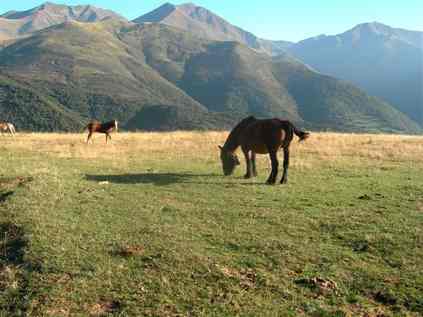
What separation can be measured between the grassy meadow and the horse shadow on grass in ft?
0.25

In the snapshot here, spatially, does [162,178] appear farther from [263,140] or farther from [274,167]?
[274,167]

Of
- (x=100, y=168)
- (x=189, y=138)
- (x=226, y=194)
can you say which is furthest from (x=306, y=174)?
(x=189, y=138)

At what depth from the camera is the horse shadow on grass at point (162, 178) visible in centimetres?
1606

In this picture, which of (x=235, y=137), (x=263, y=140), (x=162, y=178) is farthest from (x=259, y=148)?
(x=162, y=178)

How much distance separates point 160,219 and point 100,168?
854 centimetres

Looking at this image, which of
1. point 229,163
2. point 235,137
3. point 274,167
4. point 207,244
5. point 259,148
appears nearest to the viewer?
point 207,244

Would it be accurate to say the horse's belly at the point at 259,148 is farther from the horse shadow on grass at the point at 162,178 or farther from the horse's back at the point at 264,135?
the horse shadow on grass at the point at 162,178

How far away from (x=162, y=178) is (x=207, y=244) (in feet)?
24.7

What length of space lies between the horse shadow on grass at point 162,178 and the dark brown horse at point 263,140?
75 centimetres

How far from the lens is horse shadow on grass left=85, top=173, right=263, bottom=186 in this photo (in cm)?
1606

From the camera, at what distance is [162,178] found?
1678 centimetres

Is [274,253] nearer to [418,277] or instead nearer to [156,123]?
[418,277]

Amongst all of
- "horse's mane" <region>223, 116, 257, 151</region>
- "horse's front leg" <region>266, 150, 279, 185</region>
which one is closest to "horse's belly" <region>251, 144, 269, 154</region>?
"horse's front leg" <region>266, 150, 279, 185</region>

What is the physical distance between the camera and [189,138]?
31094mm
